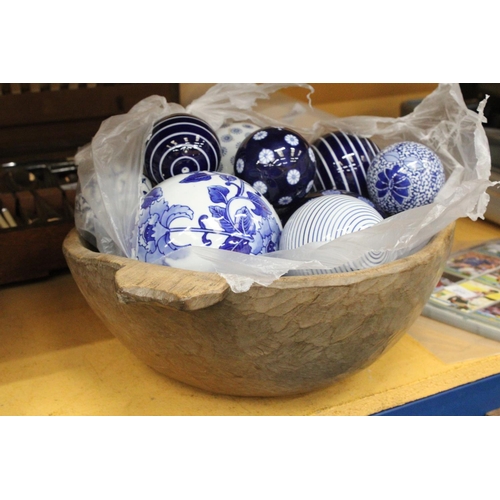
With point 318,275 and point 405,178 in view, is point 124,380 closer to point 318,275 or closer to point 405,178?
point 318,275

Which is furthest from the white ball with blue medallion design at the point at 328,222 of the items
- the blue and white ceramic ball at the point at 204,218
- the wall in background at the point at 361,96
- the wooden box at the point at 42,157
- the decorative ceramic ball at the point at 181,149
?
the wall in background at the point at 361,96

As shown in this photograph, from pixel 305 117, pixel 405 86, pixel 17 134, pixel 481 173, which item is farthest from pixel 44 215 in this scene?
pixel 405 86

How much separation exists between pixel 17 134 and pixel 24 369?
549 millimetres

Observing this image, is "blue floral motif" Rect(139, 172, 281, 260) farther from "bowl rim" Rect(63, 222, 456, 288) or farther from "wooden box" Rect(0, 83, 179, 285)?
"wooden box" Rect(0, 83, 179, 285)

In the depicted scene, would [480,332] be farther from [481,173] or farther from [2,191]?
[2,191]

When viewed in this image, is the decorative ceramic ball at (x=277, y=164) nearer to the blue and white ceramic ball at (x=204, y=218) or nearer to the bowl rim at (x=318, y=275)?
the blue and white ceramic ball at (x=204, y=218)

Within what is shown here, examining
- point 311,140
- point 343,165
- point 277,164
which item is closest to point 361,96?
point 311,140

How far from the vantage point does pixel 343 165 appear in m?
0.77

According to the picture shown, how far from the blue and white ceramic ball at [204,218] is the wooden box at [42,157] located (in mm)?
280

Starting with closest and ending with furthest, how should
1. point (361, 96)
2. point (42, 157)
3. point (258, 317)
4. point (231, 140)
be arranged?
point (258, 317), point (231, 140), point (42, 157), point (361, 96)

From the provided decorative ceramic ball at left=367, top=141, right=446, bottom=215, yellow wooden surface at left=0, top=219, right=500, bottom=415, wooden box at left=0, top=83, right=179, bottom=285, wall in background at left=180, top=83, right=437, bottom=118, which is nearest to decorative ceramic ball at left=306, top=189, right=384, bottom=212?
decorative ceramic ball at left=367, top=141, right=446, bottom=215

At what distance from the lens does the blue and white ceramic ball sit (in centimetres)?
58

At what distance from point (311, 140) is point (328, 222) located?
0.95 ft

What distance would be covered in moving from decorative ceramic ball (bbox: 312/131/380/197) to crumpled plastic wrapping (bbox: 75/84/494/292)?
3.3 inches
